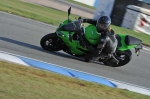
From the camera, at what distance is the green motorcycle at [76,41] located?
11.4 meters

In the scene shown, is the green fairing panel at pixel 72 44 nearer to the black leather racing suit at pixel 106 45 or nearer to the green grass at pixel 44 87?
the black leather racing suit at pixel 106 45

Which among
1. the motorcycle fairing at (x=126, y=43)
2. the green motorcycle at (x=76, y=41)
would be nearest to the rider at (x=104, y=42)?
the green motorcycle at (x=76, y=41)

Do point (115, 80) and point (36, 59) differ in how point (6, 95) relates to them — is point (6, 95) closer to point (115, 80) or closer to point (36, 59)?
point (36, 59)

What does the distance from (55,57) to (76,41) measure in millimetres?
727

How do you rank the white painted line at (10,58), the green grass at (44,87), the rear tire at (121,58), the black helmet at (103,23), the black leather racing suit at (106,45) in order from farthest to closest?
the rear tire at (121,58)
the black leather racing suit at (106,45)
the black helmet at (103,23)
the white painted line at (10,58)
the green grass at (44,87)

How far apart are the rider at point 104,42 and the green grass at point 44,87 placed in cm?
237

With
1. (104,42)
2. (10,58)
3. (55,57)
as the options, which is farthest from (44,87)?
(104,42)

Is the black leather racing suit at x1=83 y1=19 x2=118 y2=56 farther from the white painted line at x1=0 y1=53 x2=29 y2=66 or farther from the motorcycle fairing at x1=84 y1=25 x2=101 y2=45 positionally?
the white painted line at x1=0 y1=53 x2=29 y2=66

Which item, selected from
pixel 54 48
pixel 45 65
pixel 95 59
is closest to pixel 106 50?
pixel 95 59

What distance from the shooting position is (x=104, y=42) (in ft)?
36.7

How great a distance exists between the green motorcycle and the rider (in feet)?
0.49

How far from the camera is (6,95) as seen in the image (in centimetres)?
636

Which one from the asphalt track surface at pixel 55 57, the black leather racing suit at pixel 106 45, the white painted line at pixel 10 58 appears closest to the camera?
the white painted line at pixel 10 58

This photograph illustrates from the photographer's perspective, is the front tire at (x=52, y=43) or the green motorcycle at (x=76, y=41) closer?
the green motorcycle at (x=76, y=41)
